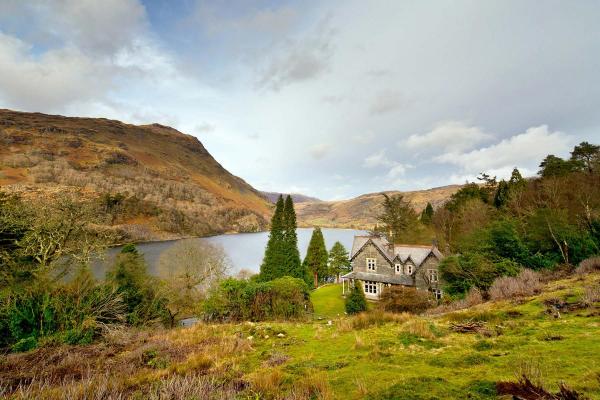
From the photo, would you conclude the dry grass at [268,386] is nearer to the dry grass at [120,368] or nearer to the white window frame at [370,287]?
the dry grass at [120,368]

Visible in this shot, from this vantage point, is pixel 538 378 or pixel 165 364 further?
pixel 165 364

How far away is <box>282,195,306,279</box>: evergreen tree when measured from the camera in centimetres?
4259

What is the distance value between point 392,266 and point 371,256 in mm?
2772

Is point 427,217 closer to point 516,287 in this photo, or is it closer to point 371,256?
point 371,256

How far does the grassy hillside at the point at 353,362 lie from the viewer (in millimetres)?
4121

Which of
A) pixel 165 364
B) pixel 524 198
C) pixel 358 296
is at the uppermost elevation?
pixel 524 198

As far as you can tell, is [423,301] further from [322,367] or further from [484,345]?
[322,367]

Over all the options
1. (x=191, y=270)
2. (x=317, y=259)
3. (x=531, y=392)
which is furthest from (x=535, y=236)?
(x=191, y=270)

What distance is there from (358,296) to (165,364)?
72.7 ft

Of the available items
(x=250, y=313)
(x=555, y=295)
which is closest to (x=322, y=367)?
(x=555, y=295)

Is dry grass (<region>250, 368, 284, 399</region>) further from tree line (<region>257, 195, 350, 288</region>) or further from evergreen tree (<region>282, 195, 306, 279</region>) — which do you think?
evergreen tree (<region>282, 195, 306, 279</region>)

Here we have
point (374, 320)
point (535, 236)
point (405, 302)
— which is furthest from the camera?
point (535, 236)

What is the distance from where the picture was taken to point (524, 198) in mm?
36188

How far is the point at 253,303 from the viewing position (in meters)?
19.3
